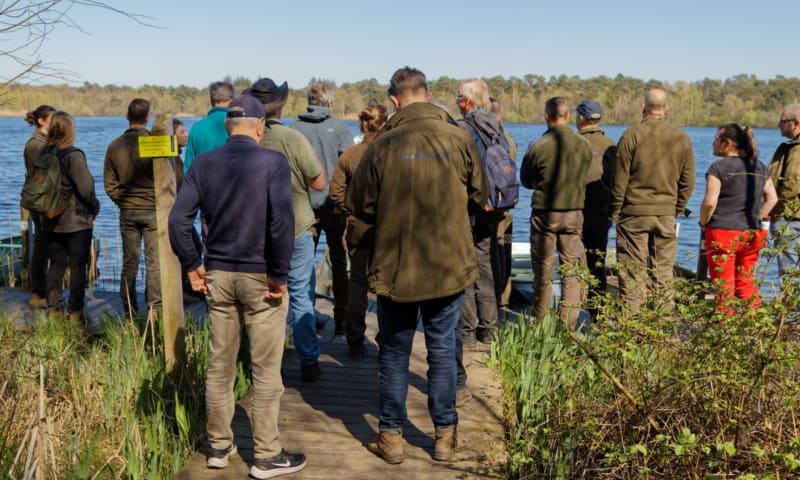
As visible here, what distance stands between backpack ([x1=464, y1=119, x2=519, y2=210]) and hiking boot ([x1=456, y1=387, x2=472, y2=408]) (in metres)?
1.52

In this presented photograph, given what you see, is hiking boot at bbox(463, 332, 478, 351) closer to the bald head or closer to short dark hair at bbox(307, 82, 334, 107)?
short dark hair at bbox(307, 82, 334, 107)

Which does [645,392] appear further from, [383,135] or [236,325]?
[236,325]

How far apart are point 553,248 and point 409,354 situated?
8.75 ft

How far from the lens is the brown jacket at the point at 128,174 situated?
6.25 metres

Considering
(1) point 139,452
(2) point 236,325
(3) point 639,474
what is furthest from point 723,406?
A: (1) point 139,452

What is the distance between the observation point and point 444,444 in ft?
12.8

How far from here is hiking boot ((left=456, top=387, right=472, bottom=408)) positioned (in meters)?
4.65

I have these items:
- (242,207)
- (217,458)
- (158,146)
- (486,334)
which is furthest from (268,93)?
(486,334)

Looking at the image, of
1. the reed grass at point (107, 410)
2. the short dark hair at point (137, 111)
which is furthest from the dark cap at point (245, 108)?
the short dark hair at point (137, 111)

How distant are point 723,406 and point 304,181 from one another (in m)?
2.75

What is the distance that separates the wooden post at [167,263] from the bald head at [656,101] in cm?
369

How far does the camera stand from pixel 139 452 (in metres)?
3.69

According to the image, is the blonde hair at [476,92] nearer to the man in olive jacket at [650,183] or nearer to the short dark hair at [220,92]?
the man in olive jacket at [650,183]

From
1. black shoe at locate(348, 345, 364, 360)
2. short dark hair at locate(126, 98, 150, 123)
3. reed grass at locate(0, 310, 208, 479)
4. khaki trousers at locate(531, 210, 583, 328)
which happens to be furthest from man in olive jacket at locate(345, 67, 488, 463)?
short dark hair at locate(126, 98, 150, 123)
